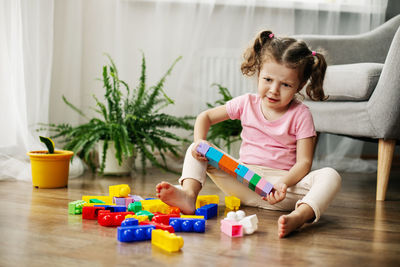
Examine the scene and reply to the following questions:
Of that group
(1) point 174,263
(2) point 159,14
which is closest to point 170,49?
(2) point 159,14

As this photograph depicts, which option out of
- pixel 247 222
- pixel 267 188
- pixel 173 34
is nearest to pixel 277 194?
pixel 267 188

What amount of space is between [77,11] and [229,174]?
143 centimetres

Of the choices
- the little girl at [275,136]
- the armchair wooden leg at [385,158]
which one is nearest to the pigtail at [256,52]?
the little girl at [275,136]

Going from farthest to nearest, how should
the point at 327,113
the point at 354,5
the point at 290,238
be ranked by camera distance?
the point at 354,5 < the point at 327,113 < the point at 290,238

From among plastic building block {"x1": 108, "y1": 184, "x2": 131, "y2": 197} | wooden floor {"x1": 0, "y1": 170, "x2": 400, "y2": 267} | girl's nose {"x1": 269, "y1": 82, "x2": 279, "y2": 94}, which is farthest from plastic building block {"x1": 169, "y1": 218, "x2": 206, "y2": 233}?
girl's nose {"x1": 269, "y1": 82, "x2": 279, "y2": 94}

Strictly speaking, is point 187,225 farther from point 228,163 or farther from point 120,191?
point 120,191

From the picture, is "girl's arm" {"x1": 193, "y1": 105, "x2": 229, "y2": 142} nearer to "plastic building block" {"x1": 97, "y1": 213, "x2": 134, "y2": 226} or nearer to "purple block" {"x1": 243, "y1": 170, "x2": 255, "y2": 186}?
"purple block" {"x1": 243, "y1": 170, "x2": 255, "y2": 186}

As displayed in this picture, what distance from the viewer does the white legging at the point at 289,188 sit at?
124cm

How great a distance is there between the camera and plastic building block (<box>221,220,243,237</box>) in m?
1.10

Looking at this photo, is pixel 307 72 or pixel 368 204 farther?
pixel 368 204

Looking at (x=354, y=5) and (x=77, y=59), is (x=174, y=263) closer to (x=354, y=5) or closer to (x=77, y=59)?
(x=77, y=59)

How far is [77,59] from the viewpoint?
244 centimetres

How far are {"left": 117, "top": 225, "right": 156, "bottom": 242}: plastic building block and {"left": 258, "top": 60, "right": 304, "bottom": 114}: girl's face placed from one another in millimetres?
547

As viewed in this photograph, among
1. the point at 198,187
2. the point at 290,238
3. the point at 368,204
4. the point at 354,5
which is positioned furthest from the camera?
the point at 354,5
